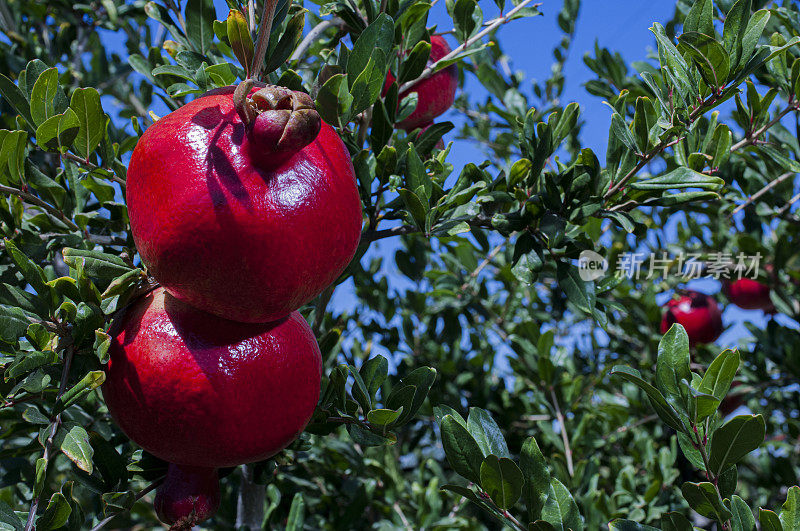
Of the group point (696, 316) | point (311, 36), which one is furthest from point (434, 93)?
point (696, 316)

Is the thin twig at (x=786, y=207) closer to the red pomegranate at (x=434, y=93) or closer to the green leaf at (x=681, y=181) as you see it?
the green leaf at (x=681, y=181)

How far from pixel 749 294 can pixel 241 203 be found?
1.82 m

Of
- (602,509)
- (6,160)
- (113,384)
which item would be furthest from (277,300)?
(602,509)

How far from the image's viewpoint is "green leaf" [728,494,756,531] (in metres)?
0.67

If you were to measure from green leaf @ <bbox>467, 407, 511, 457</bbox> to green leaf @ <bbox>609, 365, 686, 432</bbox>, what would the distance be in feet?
0.52

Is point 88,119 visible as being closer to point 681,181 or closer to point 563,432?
point 681,181

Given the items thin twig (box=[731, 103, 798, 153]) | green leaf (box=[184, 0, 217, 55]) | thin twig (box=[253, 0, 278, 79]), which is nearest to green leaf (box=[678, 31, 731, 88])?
thin twig (box=[731, 103, 798, 153])

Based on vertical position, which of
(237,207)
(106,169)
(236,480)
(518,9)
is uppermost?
(518,9)

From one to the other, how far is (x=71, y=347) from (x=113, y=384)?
83 millimetres

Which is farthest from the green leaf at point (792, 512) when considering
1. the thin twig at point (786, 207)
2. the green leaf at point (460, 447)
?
the thin twig at point (786, 207)

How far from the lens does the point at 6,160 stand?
0.81 m

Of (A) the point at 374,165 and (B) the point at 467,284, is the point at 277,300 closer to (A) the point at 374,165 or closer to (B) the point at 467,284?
(A) the point at 374,165

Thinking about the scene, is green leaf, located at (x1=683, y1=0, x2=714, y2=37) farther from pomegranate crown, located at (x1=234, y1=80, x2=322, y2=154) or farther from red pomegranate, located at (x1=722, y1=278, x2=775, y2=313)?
red pomegranate, located at (x1=722, y1=278, x2=775, y2=313)

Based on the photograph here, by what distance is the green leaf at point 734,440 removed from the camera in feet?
2.11
